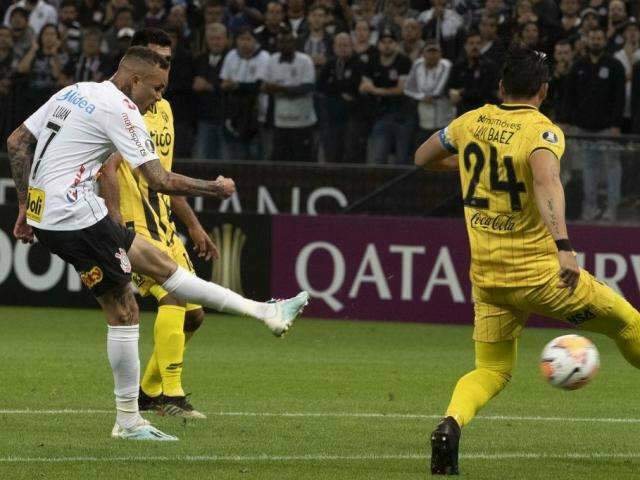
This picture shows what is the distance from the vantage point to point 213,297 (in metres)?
8.45

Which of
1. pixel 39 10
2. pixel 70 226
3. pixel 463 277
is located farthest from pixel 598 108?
pixel 70 226

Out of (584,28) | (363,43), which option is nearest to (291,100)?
(363,43)

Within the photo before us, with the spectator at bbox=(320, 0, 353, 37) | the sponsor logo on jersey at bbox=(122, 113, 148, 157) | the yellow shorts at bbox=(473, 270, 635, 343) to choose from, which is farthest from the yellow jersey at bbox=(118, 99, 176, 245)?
the spectator at bbox=(320, 0, 353, 37)

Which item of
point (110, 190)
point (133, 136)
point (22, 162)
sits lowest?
point (110, 190)

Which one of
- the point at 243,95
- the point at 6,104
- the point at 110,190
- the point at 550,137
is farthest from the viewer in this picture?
the point at 6,104

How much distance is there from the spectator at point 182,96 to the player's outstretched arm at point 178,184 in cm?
1104

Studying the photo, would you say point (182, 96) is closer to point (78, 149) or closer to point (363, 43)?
point (363, 43)

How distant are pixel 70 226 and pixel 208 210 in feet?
33.8

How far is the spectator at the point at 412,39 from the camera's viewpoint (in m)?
19.3

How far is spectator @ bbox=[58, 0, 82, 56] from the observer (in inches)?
828

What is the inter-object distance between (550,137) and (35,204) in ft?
9.41

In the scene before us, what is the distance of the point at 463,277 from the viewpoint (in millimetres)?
16781

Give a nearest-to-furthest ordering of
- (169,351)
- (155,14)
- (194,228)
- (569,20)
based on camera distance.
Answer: (169,351) → (194,228) → (569,20) → (155,14)

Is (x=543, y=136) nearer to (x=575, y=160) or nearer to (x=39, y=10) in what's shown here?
(x=575, y=160)
